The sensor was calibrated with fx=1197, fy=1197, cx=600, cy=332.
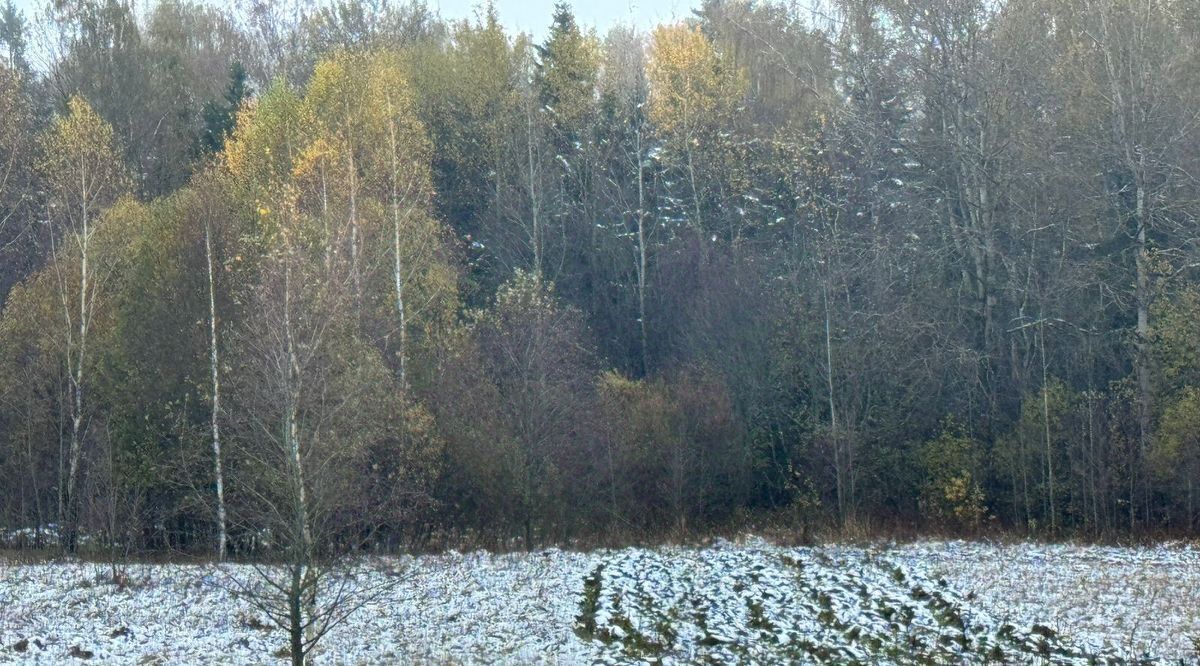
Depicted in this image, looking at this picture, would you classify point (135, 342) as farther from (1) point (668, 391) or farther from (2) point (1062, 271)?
(2) point (1062, 271)

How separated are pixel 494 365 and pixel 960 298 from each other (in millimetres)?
13052

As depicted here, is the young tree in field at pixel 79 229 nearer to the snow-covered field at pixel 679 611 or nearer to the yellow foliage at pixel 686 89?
the snow-covered field at pixel 679 611

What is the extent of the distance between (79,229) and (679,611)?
20.7 m

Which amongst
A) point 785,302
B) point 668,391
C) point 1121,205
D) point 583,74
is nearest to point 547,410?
point 668,391

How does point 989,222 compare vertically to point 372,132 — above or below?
below

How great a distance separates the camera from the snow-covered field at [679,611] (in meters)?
15.2

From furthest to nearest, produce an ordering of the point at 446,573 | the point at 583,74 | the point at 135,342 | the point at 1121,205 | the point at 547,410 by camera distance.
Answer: the point at 583,74, the point at 1121,205, the point at 135,342, the point at 547,410, the point at 446,573

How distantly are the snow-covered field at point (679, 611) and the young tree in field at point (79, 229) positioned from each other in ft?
27.7

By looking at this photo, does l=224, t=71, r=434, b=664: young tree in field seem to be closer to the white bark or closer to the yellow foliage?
the white bark

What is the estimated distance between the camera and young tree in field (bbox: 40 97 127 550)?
28984 mm

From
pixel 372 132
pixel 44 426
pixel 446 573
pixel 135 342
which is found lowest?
pixel 446 573

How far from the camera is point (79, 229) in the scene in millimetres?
30422

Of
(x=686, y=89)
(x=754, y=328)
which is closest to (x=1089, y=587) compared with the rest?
(x=754, y=328)

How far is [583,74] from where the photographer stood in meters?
44.7
